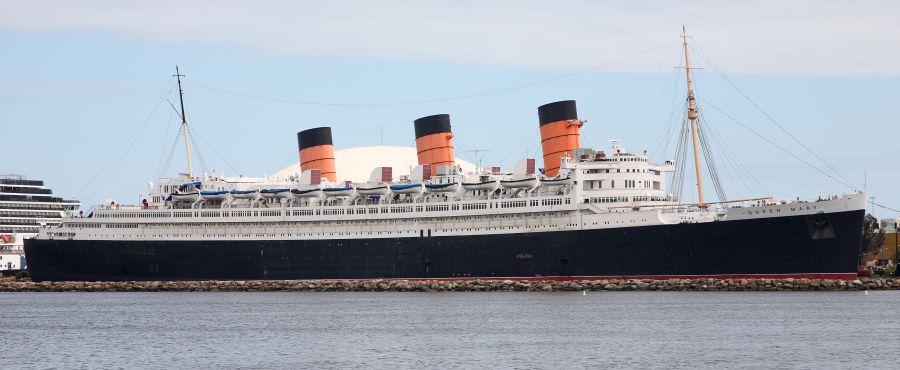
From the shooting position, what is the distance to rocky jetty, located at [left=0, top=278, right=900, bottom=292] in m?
71.3

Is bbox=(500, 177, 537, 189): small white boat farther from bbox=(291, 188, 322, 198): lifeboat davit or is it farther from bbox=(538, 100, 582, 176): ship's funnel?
bbox=(291, 188, 322, 198): lifeboat davit

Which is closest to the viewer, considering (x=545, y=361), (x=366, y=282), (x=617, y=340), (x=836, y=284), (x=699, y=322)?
(x=545, y=361)

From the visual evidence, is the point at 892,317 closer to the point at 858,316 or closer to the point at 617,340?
the point at 858,316

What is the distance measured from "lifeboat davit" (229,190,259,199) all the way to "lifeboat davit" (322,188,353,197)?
482 cm

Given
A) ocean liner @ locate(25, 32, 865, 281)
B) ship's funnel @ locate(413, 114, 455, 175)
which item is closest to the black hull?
ocean liner @ locate(25, 32, 865, 281)

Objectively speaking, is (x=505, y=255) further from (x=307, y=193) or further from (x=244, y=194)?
(x=244, y=194)

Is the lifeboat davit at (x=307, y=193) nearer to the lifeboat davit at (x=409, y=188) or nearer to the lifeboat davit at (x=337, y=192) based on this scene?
the lifeboat davit at (x=337, y=192)

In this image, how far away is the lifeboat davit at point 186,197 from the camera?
91312 mm

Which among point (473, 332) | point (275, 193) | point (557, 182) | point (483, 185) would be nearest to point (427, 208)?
point (483, 185)

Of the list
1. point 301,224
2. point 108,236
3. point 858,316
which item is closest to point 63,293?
point 108,236

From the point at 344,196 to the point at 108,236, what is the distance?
16.1 m

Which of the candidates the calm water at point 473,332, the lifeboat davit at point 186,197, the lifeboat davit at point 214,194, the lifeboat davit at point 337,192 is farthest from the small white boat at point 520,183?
the lifeboat davit at point 186,197

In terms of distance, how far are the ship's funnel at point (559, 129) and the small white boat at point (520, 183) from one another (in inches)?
101

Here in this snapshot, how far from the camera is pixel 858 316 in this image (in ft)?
178
